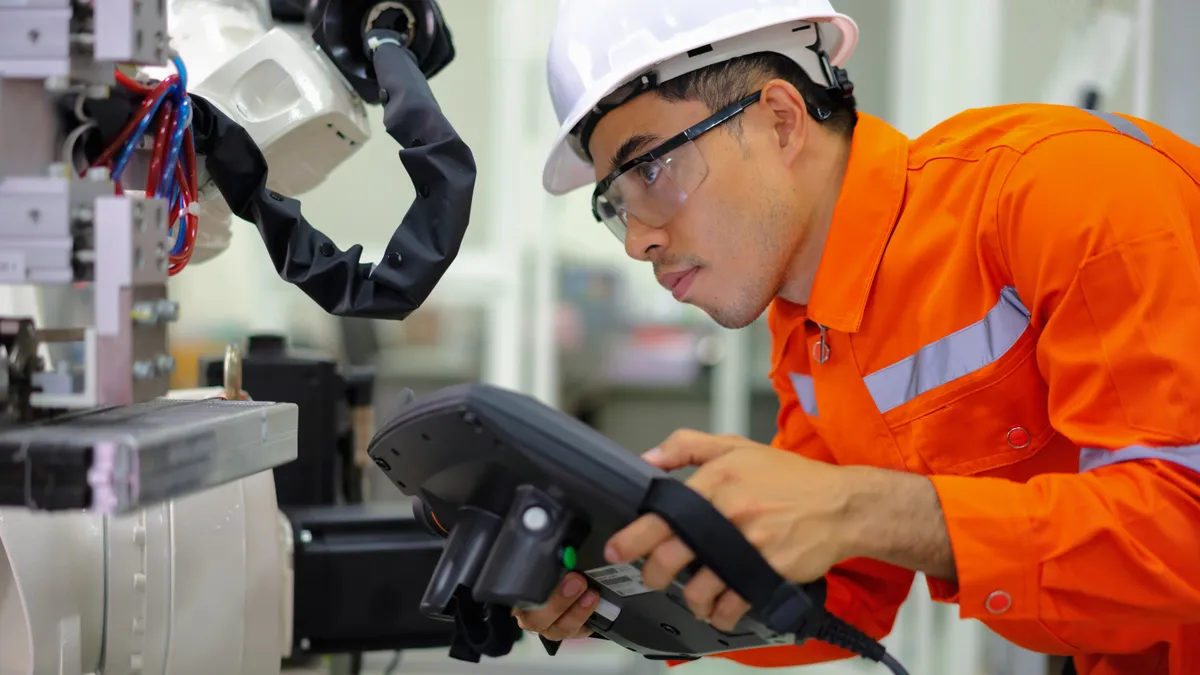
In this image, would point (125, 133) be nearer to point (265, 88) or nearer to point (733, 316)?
point (265, 88)

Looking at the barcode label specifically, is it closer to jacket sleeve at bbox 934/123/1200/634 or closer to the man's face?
jacket sleeve at bbox 934/123/1200/634

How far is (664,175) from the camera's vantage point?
4.12ft

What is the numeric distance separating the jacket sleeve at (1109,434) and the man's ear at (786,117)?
1.16 feet

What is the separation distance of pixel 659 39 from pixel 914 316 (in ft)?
1.44

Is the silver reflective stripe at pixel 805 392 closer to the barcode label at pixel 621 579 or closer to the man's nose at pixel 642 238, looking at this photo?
the man's nose at pixel 642 238

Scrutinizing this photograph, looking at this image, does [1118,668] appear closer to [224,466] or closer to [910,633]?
[224,466]

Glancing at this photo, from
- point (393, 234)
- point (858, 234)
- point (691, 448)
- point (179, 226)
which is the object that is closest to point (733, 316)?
point (858, 234)

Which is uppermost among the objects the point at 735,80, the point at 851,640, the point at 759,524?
the point at 735,80

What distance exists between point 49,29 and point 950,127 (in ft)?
3.21

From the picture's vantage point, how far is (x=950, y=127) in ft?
4.19

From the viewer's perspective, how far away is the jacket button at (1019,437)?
116 cm

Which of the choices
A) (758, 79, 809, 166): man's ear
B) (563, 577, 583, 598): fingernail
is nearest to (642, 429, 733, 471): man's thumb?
(563, 577, 583, 598): fingernail

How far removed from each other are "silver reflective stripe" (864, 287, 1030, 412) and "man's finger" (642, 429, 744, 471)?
343 mm

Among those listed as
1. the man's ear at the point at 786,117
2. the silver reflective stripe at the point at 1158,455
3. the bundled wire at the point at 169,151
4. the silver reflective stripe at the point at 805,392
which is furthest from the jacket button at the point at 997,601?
the bundled wire at the point at 169,151
